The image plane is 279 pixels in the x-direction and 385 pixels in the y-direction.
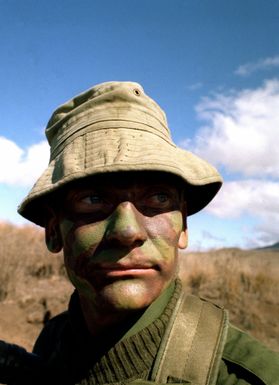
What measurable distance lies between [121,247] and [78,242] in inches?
8.4

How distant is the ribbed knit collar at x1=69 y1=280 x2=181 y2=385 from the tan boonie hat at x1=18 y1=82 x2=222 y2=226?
62cm

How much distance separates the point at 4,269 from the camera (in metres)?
10.9

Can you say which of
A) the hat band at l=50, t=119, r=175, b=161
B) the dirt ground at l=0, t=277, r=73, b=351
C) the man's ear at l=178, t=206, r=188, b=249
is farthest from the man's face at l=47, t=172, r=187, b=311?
the dirt ground at l=0, t=277, r=73, b=351

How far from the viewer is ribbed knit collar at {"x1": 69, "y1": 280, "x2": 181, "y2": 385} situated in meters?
1.75

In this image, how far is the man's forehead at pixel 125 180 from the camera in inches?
70.7

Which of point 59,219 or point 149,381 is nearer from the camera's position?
point 149,381

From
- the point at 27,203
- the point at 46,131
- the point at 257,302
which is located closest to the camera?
the point at 27,203

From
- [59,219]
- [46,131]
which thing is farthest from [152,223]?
[46,131]

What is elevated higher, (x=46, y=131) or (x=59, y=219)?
(x=46, y=131)

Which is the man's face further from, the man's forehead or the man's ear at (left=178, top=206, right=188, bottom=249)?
the man's ear at (left=178, top=206, right=188, bottom=249)

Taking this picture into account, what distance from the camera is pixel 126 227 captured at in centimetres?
166

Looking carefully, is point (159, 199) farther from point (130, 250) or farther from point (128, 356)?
point (128, 356)

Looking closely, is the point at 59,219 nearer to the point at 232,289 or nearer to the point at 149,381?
the point at 149,381

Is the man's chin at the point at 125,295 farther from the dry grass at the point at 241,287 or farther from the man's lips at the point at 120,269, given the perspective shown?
the dry grass at the point at 241,287
